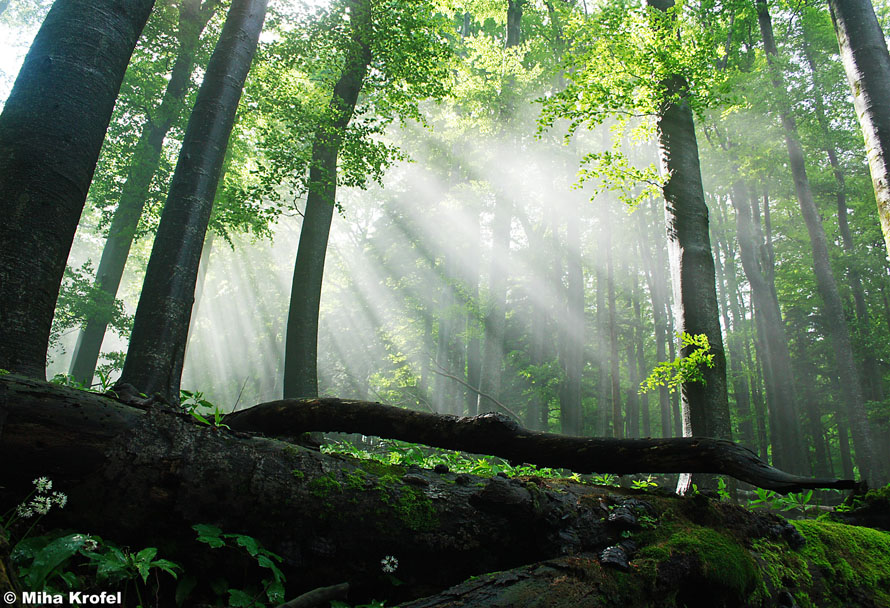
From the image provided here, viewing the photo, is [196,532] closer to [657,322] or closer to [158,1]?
[158,1]

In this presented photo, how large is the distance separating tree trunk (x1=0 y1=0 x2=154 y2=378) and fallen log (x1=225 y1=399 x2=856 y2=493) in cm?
170

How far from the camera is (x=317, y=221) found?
1009cm

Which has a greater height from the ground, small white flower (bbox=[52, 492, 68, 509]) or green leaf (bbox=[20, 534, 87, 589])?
small white flower (bbox=[52, 492, 68, 509])

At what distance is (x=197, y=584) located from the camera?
Result: 2.29m

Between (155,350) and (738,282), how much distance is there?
1494 inches

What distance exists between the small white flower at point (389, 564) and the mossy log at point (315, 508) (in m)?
0.03

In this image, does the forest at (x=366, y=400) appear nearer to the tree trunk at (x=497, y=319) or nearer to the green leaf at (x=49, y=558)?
the green leaf at (x=49, y=558)

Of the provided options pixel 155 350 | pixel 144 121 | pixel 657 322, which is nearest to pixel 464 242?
pixel 657 322

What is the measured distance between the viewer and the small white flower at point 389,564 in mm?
2512

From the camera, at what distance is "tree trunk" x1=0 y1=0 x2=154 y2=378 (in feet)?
11.1

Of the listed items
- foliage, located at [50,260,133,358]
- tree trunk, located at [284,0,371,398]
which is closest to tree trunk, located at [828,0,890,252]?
tree trunk, located at [284,0,371,398]

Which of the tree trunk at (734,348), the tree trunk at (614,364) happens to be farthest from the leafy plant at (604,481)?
the tree trunk at (734,348)

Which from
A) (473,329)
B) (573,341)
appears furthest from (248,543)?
(473,329)

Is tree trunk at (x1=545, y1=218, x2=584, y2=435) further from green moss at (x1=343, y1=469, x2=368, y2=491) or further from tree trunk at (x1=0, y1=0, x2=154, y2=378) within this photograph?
tree trunk at (x1=0, y1=0, x2=154, y2=378)
